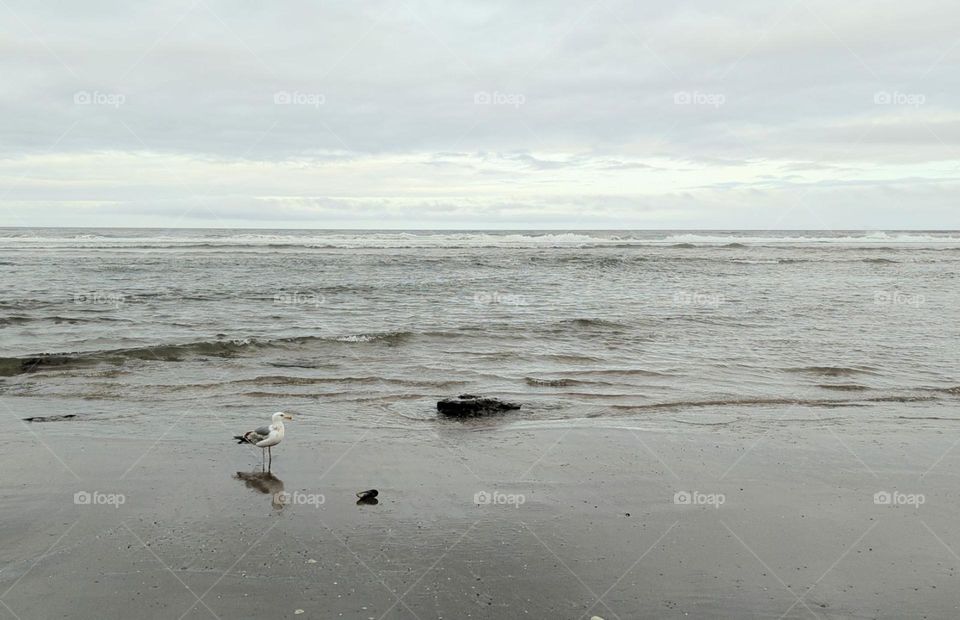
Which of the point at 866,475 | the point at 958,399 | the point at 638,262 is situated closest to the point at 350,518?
the point at 866,475

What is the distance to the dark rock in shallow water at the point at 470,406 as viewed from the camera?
9328 mm

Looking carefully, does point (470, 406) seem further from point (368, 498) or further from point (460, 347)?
point (460, 347)

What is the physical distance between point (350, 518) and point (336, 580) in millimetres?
1042

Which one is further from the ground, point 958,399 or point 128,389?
point 128,389

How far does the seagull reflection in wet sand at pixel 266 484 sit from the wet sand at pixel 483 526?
0.04 m

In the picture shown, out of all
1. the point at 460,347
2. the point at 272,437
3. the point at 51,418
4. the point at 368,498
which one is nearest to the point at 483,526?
the point at 368,498

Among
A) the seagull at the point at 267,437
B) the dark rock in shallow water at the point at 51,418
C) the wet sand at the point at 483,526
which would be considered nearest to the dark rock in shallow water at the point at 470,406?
the wet sand at the point at 483,526

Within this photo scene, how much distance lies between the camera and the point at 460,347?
1465 centimetres

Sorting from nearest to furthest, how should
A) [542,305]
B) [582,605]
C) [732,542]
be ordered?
[582,605], [732,542], [542,305]

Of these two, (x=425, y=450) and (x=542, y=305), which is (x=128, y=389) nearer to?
(x=425, y=450)

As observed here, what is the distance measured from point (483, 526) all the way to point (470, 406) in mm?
3731

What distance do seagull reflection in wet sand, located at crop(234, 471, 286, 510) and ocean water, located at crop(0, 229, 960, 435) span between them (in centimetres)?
218

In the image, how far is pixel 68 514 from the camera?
5852mm

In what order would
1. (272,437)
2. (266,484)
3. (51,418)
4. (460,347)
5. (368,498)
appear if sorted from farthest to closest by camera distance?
(460,347) → (51,418) → (272,437) → (266,484) → (368,498)
